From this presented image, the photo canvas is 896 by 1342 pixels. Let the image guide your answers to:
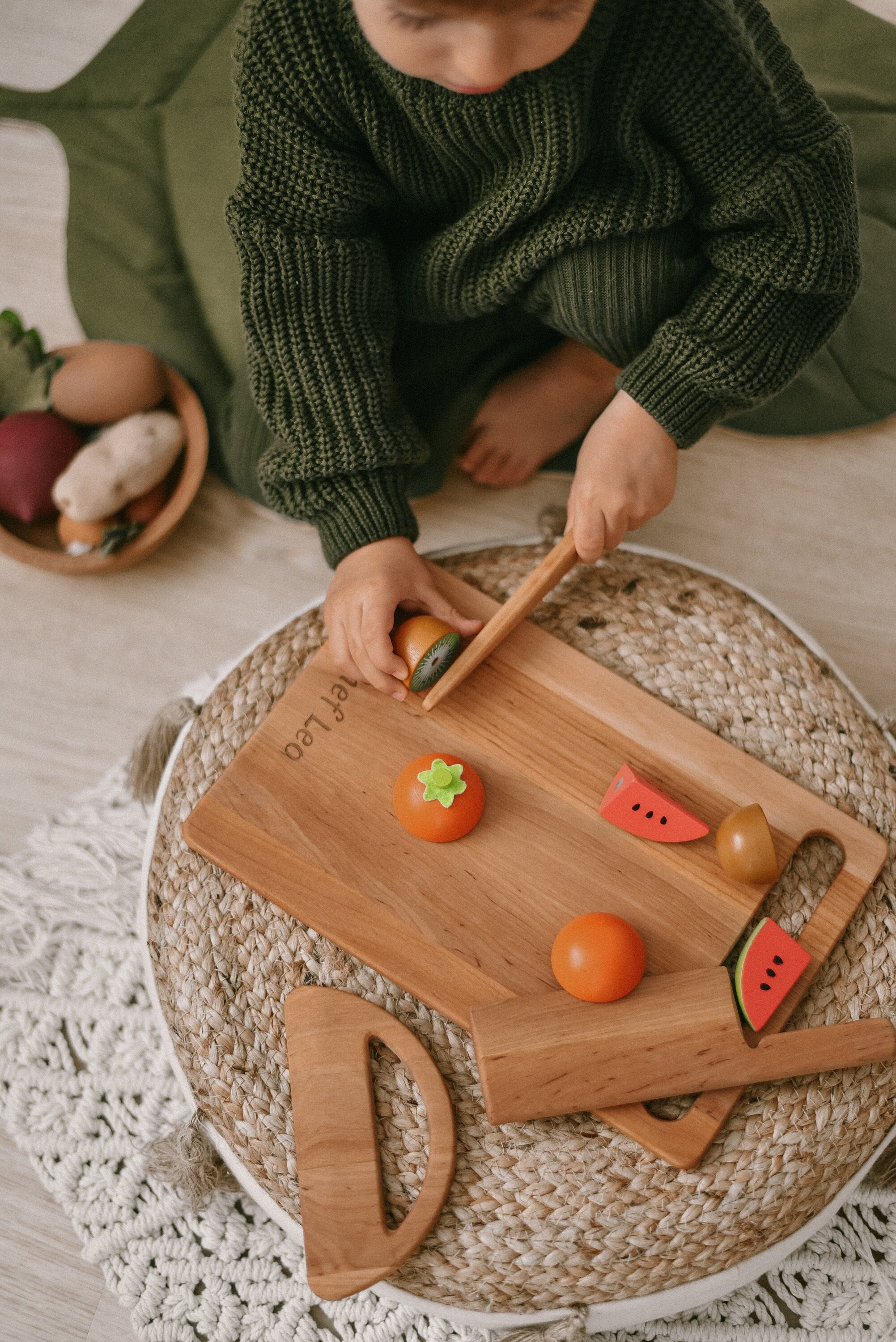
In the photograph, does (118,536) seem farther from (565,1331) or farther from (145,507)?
(565,1331)

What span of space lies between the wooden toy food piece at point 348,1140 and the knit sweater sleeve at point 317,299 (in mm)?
296

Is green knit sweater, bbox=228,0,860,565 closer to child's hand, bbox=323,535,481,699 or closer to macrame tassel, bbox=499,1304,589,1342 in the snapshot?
child's hand, bbox=323,535,481,699

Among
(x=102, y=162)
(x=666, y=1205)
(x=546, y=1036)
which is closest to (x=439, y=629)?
(x=546, y=1036)

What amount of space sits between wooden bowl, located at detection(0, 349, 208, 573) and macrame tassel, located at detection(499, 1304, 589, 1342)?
65cm

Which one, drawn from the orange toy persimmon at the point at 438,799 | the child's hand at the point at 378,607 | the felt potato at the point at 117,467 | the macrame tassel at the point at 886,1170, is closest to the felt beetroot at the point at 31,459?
the felt potato at the point at 117,467

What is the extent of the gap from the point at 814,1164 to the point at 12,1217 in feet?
2.01


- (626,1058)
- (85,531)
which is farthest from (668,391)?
(85,531)

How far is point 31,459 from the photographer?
2.67ft

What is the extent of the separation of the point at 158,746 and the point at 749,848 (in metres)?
A: 0.44

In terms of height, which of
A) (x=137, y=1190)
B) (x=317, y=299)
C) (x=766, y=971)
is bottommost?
(x=137, y=1190)

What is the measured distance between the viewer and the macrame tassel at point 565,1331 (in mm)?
557

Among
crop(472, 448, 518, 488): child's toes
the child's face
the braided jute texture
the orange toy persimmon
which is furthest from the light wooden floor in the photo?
the child's face

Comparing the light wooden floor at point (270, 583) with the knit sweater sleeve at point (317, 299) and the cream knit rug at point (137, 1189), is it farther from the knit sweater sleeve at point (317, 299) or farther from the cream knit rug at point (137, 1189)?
the knit sweater sleeve at point (317, 299)

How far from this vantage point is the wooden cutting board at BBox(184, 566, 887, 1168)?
56 cm
